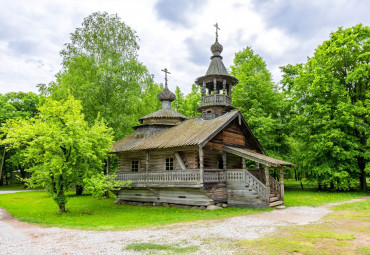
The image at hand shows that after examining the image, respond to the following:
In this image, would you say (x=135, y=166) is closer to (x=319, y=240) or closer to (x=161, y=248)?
(x=161, y=248)

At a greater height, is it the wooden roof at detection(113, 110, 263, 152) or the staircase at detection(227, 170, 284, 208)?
the wooden roof at detection(113, 110, 263, 152)

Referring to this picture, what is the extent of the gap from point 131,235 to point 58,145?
8.88 meters

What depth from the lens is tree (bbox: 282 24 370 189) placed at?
25562 mm

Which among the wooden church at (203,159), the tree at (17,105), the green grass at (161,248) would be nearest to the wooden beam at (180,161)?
the wooden church at (203,159)

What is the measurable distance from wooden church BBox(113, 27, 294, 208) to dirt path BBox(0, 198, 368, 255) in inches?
162

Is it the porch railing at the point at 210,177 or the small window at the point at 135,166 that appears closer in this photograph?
the porch railing at the point at 210,177

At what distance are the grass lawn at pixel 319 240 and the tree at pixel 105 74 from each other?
20.6 m

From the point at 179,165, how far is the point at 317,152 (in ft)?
47.2

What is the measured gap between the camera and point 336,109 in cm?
2727

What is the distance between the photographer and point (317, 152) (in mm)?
26297

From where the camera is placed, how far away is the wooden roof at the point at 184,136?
1871 centimetres

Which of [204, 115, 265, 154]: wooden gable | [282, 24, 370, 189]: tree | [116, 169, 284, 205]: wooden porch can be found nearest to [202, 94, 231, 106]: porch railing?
[204, 115, 265, 154]: wooden gable

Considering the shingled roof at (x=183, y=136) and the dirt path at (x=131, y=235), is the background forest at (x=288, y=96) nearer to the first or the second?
the shingled roof at (x=183, y=136)

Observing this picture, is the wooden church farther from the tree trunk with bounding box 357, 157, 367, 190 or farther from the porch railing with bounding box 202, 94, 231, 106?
the tree trunk with bounding box 357, 157, 367, 190
